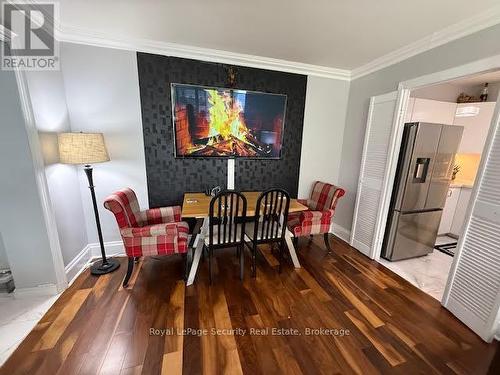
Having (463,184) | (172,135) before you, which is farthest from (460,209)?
(172,135)

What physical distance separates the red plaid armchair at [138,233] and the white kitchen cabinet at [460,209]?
406 centimetres

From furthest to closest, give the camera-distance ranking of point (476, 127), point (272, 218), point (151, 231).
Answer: point (476, 127) < point (272, 218) < point (151, 231)

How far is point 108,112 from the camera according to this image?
230 centimetres

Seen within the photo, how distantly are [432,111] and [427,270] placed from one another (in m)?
2.07

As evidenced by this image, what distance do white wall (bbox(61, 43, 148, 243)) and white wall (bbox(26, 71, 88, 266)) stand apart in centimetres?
11

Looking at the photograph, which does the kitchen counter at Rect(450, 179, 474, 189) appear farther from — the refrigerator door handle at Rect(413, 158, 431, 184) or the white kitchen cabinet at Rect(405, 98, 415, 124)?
the white kitchen cabinet at Rect(405, 98, 415, 124)

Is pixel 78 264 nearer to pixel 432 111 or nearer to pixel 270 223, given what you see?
pixel 270 223

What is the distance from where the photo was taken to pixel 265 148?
289cm

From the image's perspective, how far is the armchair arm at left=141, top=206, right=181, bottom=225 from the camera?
2.36 meters

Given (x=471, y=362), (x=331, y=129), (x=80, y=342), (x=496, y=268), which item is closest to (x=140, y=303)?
(x=80, y=342)

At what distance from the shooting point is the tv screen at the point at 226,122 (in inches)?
98.2

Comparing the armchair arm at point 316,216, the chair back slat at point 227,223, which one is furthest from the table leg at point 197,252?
the armchair arm at point 316,216

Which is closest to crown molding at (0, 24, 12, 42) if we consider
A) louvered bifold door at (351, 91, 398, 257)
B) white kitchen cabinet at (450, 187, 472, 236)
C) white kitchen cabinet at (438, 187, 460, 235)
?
louvered bifold door at (351, 91, 398, 257)

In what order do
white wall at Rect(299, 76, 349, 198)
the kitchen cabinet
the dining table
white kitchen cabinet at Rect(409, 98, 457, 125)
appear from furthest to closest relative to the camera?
the kitchen cabinet < white wall at Rect(299, 76, 349, 198) < white kitchen cabinet at Rect(409, 98, 457, 125) < the dining table
